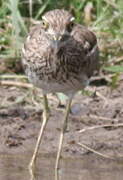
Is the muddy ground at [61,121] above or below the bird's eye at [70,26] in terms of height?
below

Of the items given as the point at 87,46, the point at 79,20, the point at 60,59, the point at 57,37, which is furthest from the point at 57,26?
the point at 79,20

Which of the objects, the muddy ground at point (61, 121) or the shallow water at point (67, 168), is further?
the muddy ground at point (61, 121)

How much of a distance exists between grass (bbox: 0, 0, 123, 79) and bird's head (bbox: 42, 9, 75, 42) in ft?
7.48

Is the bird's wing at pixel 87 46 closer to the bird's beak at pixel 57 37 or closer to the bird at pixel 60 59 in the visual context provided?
the bird at pixel 60 59

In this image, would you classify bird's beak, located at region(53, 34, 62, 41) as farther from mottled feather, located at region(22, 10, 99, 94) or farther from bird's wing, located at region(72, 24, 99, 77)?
bird's wing, located at region(72, 24, 99, 77)

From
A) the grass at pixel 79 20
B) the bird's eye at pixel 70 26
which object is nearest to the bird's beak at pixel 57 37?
the bird's eye at pixel 70 26

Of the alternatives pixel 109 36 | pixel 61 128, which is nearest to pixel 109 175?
pixel 61 128

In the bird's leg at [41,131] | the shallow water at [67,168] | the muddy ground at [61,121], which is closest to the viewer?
the shallow water at [67,168]

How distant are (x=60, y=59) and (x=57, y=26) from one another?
2.05 feet

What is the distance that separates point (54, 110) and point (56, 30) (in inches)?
82.2

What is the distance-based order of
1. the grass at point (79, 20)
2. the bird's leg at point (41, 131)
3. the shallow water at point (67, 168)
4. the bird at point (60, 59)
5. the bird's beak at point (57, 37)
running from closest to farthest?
the bird's beak at point (57, 37) → the bird at point (60, 59) → the shallow water at point (67, 168) → the bird's leg at point (41, 131) → the grass at point (79, 20)

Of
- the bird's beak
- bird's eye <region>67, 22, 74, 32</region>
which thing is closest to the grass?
bird's eye <region>67, 22, 74, 32</region>

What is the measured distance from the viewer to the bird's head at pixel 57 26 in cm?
573

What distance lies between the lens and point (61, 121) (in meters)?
7.50
